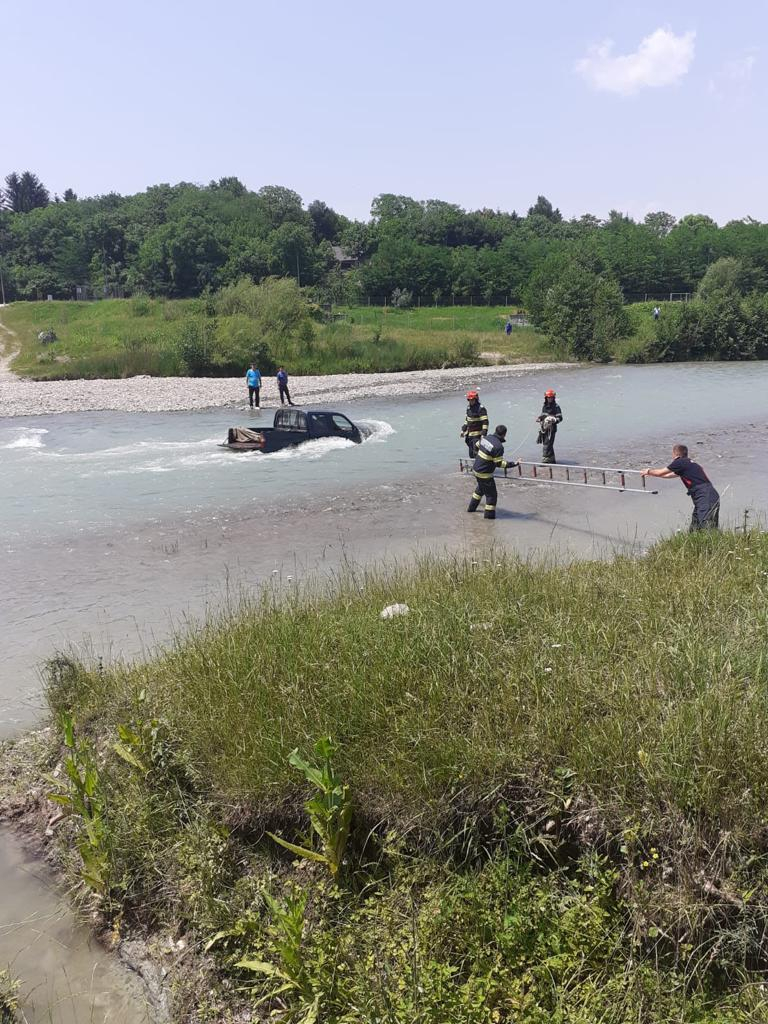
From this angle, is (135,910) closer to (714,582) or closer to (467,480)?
(714,582)

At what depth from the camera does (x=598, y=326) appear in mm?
57875

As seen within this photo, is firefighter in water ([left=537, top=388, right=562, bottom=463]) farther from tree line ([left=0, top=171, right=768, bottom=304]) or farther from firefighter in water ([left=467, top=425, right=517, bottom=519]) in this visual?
tree line ([left=0, top=171, right=768, bottom=304])

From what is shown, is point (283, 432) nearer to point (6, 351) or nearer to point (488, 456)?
point (488, 456)

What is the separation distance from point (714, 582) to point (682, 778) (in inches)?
150

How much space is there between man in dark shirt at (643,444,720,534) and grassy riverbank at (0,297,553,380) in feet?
120

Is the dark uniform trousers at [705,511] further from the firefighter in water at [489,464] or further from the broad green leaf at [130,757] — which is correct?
the broad green leaf at [130,757]

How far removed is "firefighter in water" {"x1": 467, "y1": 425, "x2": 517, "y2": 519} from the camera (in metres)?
14.0

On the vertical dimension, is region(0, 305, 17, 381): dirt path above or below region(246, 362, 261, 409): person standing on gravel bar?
above

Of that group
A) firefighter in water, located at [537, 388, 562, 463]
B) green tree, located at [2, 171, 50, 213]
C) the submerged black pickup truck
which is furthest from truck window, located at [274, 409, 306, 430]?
green tree, located at [2, 171, 50, 213]

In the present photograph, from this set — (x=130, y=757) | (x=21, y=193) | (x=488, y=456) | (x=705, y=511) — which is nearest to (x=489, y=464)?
(x=488, y=456)

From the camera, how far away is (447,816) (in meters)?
4.74

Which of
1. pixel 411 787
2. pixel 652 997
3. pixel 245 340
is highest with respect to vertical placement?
pixel 245 340

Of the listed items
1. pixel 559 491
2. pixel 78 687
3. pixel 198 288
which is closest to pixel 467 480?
pixel 559 491

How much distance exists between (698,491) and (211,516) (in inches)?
356
